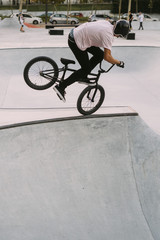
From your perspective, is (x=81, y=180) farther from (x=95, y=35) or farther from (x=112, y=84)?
(x=112, y=84)

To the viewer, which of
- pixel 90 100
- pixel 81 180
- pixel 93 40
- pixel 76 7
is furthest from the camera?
pixel 76 7

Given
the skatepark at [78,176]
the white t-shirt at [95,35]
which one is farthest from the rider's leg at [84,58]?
the skatepark at [78,176]

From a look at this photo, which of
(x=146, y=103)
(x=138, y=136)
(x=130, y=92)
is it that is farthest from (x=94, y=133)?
(x=130, y=92)

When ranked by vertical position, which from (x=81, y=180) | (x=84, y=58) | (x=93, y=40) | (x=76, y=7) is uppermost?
(x=93, y=40)

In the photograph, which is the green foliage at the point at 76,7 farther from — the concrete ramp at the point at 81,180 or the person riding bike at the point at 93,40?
the concrete ramp at the point at 81,180

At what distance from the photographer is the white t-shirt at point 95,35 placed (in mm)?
4898

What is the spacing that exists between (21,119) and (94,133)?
1394 mm

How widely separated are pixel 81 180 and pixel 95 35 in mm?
2404

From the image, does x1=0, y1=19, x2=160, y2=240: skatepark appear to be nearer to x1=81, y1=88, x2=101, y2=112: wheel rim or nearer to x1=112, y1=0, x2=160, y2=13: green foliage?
x1=81, y1=88, x2=101, y2=112: wheel rim

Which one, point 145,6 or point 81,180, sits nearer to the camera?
point 81,180

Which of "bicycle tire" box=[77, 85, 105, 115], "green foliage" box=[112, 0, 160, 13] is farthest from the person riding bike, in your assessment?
"green foliage" box=[112, 0, 160, 13]

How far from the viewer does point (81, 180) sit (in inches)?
191

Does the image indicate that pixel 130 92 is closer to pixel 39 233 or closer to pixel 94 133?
pixel 94 133

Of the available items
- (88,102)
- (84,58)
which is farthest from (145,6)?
(84,58)
